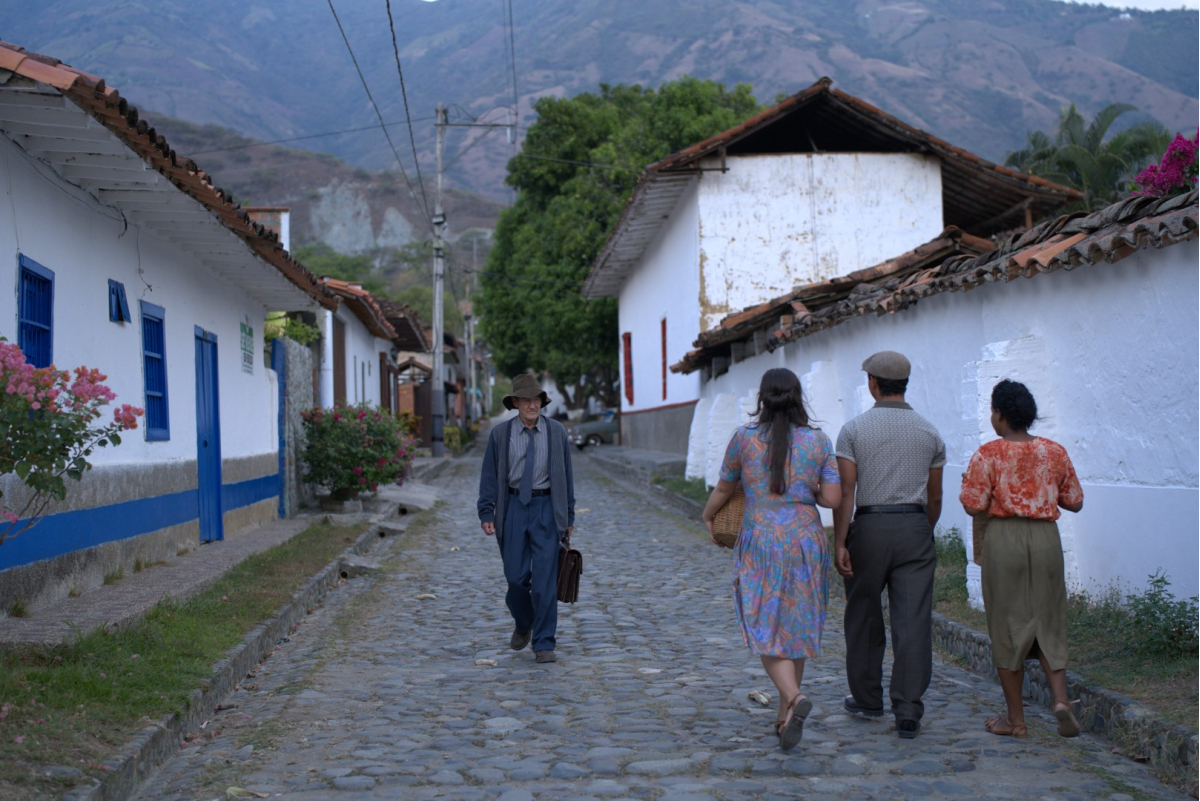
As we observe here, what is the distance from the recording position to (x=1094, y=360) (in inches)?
273

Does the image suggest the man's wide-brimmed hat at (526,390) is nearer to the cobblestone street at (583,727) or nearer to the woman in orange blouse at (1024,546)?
the cobblestone street at (583,727)

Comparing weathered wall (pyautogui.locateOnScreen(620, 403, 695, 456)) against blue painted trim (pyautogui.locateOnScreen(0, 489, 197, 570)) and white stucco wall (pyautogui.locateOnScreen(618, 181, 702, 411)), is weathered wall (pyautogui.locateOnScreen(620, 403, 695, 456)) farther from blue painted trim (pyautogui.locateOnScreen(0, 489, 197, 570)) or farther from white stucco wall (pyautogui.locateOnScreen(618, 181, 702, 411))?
blue painted trim (pyautogui.locateOnScreen(0, 489, 197, 570))

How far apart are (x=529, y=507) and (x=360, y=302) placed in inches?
572

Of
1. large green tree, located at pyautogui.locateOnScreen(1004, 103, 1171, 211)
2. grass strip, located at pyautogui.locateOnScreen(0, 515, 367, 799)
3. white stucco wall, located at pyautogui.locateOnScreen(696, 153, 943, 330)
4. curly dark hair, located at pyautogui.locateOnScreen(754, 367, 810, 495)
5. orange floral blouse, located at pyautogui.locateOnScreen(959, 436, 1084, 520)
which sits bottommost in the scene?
grass strip, located at pyautogui.locateOnScreen(0, 515, 367, 799)

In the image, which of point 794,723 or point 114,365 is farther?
point 114,365

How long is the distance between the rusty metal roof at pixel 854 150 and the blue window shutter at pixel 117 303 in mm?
12216

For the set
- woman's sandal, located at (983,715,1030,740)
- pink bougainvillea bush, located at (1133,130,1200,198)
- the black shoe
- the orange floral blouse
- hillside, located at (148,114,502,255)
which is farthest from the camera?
hillside, located at (148,114,502,255)

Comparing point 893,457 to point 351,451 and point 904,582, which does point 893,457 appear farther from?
point 351,451

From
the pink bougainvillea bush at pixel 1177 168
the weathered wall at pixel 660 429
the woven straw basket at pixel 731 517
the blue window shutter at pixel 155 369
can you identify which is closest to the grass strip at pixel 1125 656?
the woven straw basket at pixel 731 517

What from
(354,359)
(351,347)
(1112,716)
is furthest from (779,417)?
(354,359)

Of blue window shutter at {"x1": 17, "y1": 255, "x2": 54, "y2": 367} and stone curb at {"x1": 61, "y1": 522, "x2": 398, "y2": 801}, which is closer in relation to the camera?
stone curb at {"x1": 61, "y1": 522, "x2": 398, "y2": 801}

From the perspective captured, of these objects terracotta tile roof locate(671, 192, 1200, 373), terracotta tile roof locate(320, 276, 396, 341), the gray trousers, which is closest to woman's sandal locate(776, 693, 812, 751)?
the gray trousers

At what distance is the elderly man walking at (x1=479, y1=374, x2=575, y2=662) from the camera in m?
6.88

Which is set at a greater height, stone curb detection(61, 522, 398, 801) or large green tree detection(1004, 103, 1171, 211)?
large green tree detection(1004, 103, 1171, 211)
